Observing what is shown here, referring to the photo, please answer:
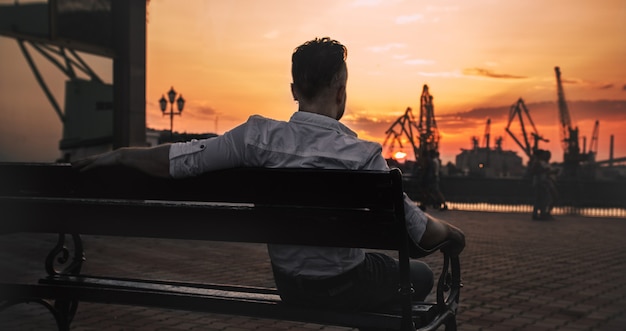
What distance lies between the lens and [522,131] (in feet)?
344

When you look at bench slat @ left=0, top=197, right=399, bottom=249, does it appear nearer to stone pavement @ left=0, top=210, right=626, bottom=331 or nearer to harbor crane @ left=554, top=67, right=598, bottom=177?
stone pavement @ left=0, top=210, right=626, bottom=331

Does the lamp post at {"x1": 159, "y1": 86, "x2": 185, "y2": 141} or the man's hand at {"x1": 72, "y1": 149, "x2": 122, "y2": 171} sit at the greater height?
the lamp post at {"x1": 159, "y1": 86, "x2": 185, "y2": 141}

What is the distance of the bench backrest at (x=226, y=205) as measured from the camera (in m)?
2.64

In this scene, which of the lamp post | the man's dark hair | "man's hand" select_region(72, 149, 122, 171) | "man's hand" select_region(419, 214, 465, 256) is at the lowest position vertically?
"man's hand" select_region(419, 214, 465, 256)

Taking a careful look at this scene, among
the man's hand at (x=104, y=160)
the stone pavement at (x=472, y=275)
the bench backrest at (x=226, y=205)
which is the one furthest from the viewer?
the stone pavement at (x=472, y=275)

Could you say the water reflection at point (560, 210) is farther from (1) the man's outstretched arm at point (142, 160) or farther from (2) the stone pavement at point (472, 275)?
(1) the man's outstretched arm at point (142, 160)

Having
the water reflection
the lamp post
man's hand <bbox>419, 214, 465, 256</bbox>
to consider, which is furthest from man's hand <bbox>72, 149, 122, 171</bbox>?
the lamp post

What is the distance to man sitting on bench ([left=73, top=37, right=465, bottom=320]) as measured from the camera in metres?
2.69

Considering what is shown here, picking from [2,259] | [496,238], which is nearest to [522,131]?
[496,238]

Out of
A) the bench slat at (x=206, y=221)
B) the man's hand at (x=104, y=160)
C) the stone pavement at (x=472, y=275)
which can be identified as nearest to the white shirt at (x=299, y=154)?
the bench slat at (x=206, y=221)

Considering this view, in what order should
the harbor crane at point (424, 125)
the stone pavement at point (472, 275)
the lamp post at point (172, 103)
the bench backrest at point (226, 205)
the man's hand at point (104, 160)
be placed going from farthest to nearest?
the harbor crane at point (424, 125) → the lamp post at point (172, 103) → the stone pavement at point (472, 275) → the man's hand at point (104, 160) → the bench backrest at point (226, 205)

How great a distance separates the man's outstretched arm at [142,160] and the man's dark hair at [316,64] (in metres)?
0.58

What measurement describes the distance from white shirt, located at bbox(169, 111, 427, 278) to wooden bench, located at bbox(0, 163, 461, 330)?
7 centimetres

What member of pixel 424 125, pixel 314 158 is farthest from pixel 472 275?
pixel 424 125
